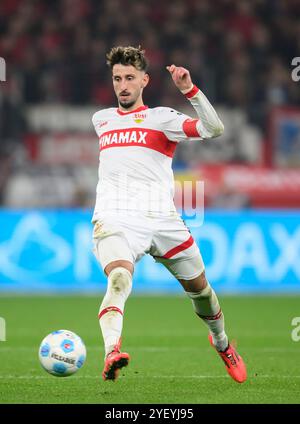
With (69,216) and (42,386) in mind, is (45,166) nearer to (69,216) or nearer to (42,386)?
(69,216)

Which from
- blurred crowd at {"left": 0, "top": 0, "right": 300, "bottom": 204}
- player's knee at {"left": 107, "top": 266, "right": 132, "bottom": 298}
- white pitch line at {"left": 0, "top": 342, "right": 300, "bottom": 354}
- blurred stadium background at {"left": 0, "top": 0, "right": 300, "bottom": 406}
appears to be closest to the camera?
player's knee at {"left": 107, "top": 266, "right": 132, "bottom": 298}

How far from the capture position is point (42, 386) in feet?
21.5

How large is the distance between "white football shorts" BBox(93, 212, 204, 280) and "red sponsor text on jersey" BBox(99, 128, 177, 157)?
19.7 inches

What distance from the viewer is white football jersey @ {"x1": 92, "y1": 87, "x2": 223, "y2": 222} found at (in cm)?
663

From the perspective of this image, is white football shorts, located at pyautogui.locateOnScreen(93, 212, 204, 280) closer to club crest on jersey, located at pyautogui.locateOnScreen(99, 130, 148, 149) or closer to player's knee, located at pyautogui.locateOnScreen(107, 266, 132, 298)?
player's knee, located at pyautogui.locateOnScreen(107, 266, 132, 298)

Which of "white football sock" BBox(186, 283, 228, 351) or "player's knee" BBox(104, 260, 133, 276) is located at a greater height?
"player's knee" BBox(104, 260, 133, 276)

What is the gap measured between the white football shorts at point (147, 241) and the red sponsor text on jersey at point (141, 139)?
50 cm

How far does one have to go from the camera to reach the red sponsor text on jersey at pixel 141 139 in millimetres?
6707

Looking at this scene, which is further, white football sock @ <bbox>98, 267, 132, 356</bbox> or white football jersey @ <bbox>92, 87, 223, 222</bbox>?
white football jersey @ <bbox>92, 87, 223, 222</bbox>

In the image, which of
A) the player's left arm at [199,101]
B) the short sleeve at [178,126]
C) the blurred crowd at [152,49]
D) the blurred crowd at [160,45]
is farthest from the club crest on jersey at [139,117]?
the blurred crowd at [160,45]

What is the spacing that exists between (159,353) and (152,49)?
36.7 feet

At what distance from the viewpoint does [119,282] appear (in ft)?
20.0

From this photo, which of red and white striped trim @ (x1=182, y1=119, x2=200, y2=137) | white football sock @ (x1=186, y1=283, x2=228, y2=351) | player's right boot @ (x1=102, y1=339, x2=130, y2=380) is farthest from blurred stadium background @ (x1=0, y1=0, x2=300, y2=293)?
player's right boot @ (x1=102, y1=339, x2=130, y2=380)

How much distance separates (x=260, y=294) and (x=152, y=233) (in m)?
8.39
